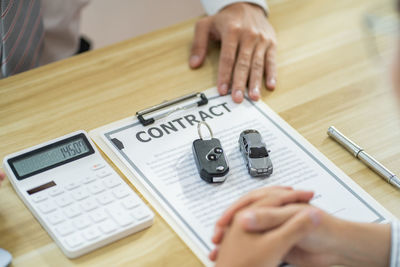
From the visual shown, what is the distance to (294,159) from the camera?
0.91 m

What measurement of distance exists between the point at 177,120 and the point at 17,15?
1.49 feet

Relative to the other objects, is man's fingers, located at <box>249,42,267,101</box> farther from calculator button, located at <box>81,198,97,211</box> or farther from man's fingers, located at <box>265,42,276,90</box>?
calculator button, located at <box>81,198,97,211</box>

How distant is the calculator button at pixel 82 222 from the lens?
77 centimetres

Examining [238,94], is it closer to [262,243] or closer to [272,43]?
[272,43]

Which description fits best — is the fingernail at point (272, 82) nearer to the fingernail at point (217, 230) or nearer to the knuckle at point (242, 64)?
the knuckle at point (242, 64)

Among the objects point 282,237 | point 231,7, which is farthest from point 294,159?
point 231,7

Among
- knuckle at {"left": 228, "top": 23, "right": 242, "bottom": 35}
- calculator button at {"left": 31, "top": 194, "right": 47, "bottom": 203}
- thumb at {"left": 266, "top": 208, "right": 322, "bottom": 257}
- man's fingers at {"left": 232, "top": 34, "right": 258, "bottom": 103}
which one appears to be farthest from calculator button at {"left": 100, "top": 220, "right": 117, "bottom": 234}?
knuckle at {"left": 228, "top": 23, "right": 242, "bottom": 35}

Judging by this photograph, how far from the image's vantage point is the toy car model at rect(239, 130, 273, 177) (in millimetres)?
862

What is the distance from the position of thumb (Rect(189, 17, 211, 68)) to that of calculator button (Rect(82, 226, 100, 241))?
45cm

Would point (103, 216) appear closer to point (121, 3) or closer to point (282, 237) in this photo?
point (282, 237)

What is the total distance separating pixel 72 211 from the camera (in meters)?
0.79

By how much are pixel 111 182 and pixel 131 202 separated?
53mm

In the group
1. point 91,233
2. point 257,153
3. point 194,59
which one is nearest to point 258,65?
point 194,59

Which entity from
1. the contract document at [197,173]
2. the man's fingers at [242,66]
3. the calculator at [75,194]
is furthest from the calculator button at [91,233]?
the man's fingers at [242,66]
